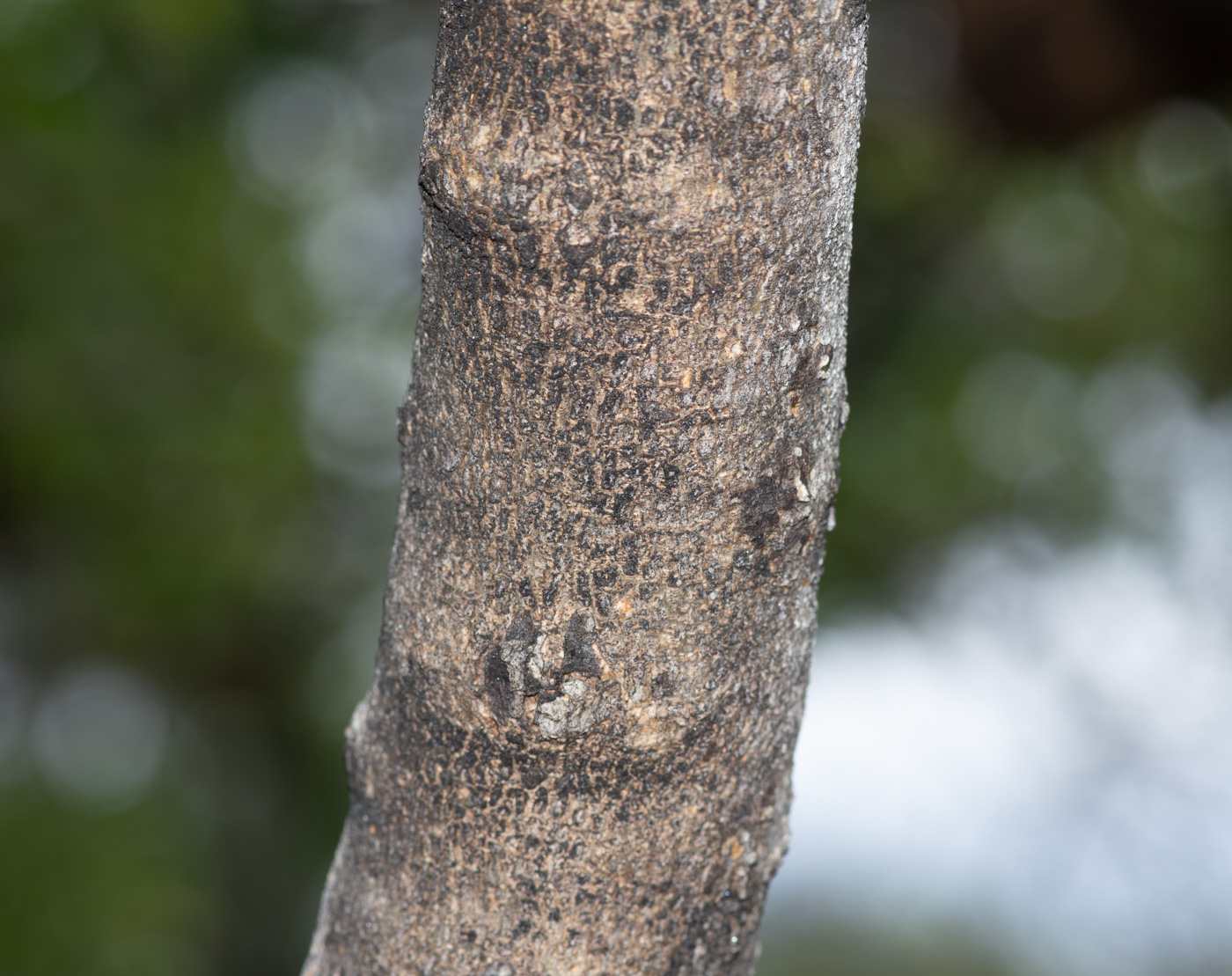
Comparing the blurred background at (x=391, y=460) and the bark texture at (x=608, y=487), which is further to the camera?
the blurred background at (x=391, y=460)

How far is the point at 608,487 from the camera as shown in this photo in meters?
0.28

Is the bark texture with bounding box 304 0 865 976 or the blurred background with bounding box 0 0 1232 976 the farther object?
the blurred background with bounding box 0 0 1232 976

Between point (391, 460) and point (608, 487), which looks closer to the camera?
point (608, 487)

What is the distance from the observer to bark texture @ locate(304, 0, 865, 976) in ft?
0.85

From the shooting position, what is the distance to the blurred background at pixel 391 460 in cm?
138

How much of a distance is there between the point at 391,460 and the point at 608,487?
4.64 feet

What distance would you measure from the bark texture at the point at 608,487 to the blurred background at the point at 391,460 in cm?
113

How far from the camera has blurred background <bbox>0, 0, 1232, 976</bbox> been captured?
1385mm

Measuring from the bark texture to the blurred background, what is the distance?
44.4 inches

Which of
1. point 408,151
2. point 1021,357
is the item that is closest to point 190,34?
point 408,151

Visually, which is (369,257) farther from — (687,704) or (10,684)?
(687,704)

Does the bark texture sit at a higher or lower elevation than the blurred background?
lower

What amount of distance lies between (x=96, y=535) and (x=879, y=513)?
102cm

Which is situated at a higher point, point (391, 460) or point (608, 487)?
point (391, 460)
